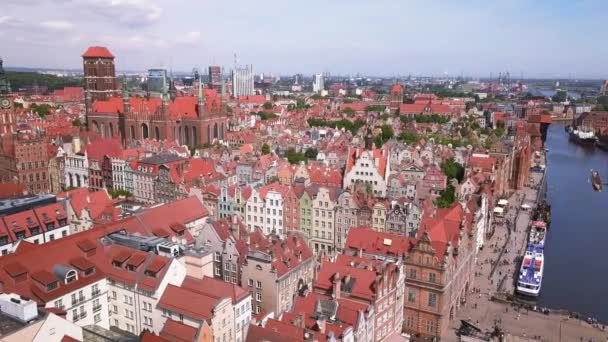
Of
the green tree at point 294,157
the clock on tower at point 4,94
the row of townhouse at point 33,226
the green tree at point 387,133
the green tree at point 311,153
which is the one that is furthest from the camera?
the green tree at point 387,133

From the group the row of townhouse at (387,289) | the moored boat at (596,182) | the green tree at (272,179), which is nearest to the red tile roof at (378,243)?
the row of townhouse at (387,289)

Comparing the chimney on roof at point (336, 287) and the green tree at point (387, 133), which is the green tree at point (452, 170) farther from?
the chimney on roof at point (336, 287)

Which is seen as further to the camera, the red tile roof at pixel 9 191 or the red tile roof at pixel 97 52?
the red tile roof at pixel 97 52

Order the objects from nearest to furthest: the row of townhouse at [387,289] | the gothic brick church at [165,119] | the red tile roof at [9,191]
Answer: the row of townhouse at [387,289] < the red tile roof at [9,191] < the gothic brick church at [165,119]

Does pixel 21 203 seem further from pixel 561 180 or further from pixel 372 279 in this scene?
pixel 561 180

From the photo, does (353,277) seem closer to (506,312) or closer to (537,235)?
(506,312)

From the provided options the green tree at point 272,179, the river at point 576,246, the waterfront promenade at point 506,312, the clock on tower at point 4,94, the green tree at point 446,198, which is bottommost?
the river at point 576,246

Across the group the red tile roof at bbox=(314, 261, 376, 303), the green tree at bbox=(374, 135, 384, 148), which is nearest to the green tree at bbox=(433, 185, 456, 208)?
the red tile roof at bbox=(314, 261, 376, 303)
